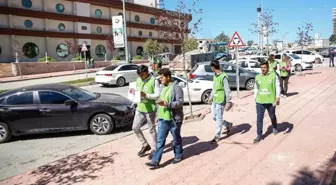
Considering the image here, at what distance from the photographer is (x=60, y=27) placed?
132ft

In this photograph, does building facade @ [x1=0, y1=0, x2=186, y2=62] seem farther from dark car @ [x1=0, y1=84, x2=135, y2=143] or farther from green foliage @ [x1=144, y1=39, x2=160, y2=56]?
dark car @ [x1=0, y1=84, x2=135, y2=143]

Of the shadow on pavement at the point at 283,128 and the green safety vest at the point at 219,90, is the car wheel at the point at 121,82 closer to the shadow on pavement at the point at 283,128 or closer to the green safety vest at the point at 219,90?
the shadow on pavement at the point at 283,128

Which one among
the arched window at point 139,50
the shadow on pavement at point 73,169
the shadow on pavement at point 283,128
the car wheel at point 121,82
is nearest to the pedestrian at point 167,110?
the shadow on pavement at point 73,169

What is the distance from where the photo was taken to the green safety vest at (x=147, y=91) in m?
5.69

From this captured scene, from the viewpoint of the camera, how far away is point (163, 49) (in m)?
52.8

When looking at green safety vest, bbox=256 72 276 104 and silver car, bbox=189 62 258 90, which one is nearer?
green safety vest, bbox=256 72 276 104

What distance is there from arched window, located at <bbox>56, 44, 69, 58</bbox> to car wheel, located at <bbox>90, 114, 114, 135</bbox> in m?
34.6

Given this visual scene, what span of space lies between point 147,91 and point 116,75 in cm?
1366

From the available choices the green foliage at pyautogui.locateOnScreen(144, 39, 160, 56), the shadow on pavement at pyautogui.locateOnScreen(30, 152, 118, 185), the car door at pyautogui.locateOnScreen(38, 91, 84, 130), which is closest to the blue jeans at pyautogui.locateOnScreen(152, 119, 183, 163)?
the shadow on pavement at pyautogui.locateOnScreen(30, 152, 118, 185)

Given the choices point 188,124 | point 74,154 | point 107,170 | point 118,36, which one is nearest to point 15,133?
point 74,154

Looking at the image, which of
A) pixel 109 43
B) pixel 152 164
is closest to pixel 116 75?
pixel 152 164

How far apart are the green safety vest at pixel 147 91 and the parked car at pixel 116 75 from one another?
13447 mm

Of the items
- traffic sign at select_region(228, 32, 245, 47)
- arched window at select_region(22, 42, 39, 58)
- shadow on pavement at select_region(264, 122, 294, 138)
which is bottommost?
shadow on pavement at select_region(264, 122, 294, 138)

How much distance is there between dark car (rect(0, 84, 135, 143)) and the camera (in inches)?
309
